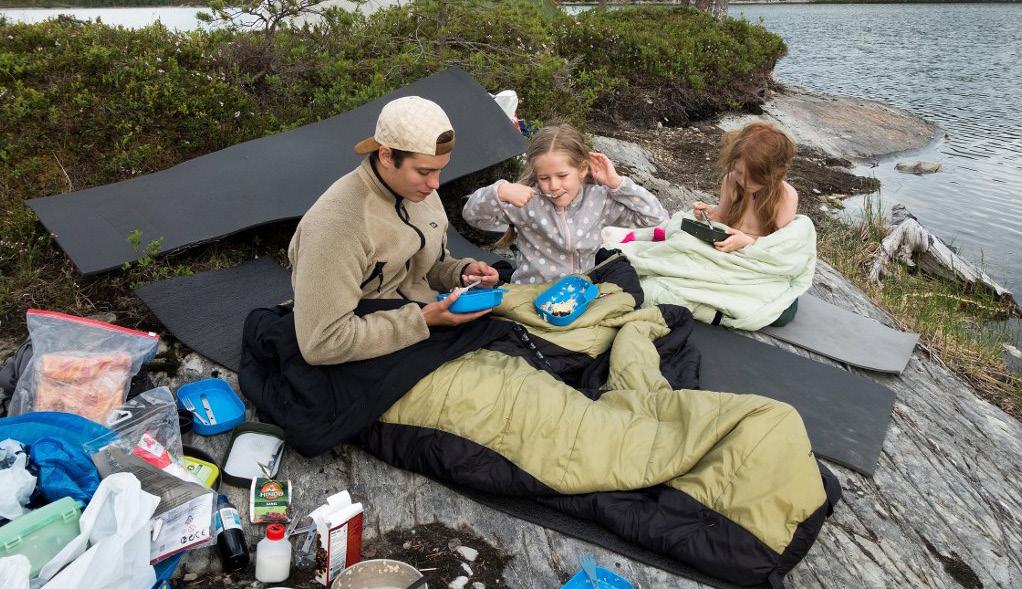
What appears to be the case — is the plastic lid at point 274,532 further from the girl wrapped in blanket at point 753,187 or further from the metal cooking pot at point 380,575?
the girl wrapped in blanket at point 753,187

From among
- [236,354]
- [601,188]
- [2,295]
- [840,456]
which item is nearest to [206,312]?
[236,354]

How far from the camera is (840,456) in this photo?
9.19ft

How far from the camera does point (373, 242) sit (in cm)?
237

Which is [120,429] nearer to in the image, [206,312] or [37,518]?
[37,518]

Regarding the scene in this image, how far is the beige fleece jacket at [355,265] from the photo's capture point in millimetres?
2211

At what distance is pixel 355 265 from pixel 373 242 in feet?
0.44

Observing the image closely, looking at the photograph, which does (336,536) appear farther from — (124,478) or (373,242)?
(373,242)

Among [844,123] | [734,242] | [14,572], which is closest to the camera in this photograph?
[14,572]

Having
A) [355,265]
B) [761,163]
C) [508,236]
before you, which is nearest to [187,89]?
[508,236]

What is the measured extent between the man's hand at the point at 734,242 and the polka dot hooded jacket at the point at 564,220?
484 mm

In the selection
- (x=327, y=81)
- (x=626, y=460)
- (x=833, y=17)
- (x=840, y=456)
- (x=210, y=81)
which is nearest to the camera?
(x=626, y=460)

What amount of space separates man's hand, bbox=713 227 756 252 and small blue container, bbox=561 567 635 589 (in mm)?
2194

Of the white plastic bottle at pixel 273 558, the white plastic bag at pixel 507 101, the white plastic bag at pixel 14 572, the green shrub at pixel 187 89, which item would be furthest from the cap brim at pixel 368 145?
the white plastic bag at pixel 507 101

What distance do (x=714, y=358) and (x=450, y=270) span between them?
1371 millimetres
